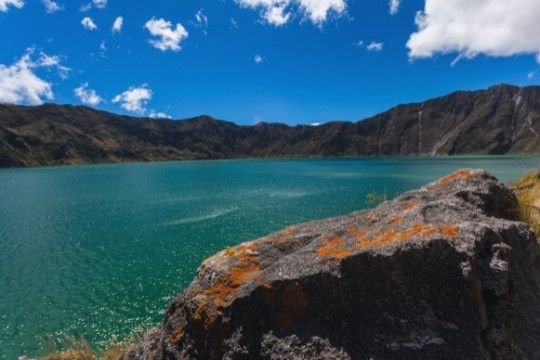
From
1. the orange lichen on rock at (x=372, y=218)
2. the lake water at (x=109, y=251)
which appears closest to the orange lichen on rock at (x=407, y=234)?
the orange lichen on rock at (x=372, y=218)

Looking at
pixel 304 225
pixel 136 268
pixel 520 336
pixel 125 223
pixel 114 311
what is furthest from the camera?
pixel 125 223

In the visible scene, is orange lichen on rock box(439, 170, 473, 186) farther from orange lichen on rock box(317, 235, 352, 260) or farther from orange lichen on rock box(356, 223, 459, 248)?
orange lichen on rock box(317, 235, 352, 260)

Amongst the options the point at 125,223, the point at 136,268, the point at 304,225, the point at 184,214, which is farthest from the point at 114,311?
the point at 184,214

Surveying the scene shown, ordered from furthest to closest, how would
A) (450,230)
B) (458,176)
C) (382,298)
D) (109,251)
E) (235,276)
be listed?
1. (109,251)
2. (458,176)
3. (235,276)
4. (450,230)
5. (382,298)

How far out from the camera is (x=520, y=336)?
17.1ft

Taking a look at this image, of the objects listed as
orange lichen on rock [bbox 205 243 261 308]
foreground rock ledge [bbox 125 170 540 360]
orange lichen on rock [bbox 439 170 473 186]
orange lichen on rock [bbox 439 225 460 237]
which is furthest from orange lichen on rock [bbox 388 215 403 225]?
orange lichen on rock [bbox 439 170 473 186]

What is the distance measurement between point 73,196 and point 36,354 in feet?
278

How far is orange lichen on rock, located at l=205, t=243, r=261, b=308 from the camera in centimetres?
614

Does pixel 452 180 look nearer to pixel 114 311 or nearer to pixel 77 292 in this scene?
pixel 114 311

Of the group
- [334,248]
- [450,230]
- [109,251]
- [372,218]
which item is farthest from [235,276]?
[109,251]

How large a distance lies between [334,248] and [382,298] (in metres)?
1.13

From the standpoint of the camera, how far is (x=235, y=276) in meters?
6.49

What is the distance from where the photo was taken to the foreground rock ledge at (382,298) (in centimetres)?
492

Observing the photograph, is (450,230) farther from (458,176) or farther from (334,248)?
(458,176)
